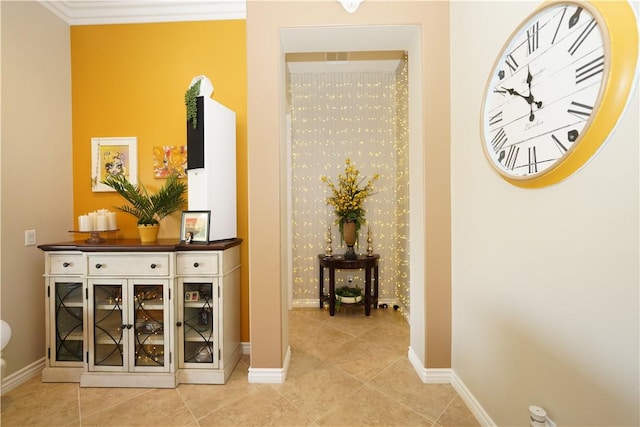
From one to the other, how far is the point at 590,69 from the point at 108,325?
295 cm

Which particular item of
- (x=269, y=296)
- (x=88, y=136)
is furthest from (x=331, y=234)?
(x=88, y=136)

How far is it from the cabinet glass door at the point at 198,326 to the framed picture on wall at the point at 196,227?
333 millimetres

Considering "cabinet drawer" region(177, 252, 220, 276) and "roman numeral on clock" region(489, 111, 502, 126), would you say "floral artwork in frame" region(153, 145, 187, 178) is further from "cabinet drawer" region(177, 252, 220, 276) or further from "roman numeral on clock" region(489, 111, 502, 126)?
"roman numeral on clock" region(489, 111, 502, 126)

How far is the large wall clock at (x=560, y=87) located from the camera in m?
0.83

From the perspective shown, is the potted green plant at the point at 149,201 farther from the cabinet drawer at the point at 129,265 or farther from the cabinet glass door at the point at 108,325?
the cabinet glass door at the point at 108,325

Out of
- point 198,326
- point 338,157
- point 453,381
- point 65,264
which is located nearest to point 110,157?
point 65,264

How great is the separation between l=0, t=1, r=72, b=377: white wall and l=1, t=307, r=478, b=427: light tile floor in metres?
0.50

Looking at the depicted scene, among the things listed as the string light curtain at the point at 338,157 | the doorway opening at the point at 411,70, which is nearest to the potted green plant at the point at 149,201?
the doorway opening at the point at 411,70

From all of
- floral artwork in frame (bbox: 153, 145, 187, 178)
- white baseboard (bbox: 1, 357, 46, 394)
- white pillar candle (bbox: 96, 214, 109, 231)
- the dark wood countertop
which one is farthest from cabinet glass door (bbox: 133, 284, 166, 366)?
floral artwork in frame (bbox: 153, 145, 187, 178)

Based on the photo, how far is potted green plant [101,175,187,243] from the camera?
2195mm

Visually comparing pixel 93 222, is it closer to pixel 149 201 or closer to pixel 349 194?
pixel 149 201

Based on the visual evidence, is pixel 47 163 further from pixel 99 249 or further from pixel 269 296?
pixel 269 296

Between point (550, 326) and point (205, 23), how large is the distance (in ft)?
10.4

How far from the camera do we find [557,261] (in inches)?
42.3
